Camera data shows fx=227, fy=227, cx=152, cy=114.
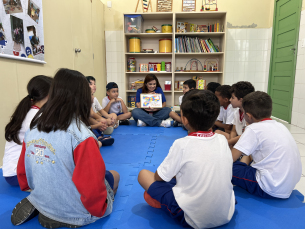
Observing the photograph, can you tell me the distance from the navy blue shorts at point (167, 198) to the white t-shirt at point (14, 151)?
3.05 ft

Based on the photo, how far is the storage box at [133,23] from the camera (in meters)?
4.50

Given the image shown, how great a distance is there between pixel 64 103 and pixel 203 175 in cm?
70

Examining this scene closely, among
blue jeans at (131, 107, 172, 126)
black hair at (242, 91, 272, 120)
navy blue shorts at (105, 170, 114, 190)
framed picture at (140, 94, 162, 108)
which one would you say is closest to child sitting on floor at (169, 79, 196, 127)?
blue jeans at (131, 107, 172, 126)

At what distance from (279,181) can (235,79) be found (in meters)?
3.90

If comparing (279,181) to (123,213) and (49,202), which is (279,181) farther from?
(49,202)

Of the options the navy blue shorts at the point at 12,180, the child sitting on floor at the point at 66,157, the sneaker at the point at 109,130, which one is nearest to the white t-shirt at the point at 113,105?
the sneaker at the point at 109,130

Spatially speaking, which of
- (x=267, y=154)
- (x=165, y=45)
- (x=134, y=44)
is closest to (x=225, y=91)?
(x=267, y=154)

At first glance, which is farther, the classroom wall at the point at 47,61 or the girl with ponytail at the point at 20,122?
the classroom wall at the point at 47,61

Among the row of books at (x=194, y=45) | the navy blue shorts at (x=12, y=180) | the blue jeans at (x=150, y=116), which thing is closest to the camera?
the navy blue shorts at (x=12, y=180)

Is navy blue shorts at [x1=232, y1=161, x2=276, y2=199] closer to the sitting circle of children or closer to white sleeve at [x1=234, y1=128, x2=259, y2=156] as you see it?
white sleeve at [x1=234, y1=128, x2=259, y2=156]

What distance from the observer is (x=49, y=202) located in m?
1.08

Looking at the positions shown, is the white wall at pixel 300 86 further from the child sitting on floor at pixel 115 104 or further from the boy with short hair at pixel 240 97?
the child sitting on floor at pixel 115 104

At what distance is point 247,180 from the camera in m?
1.48

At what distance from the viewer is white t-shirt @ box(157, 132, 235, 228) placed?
3.28 ft
